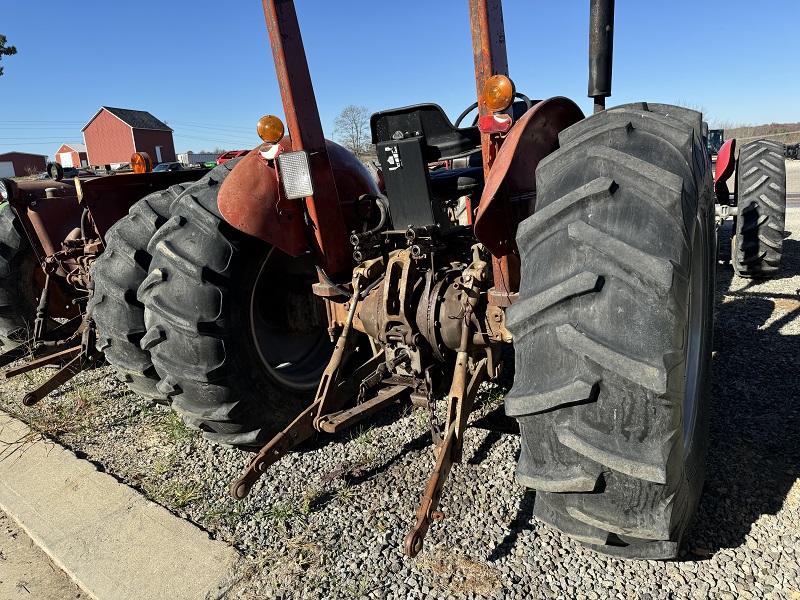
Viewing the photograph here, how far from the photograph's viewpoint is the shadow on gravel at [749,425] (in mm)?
2246

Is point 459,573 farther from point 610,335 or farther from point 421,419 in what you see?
point 421,419

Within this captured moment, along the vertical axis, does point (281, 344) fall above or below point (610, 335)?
below

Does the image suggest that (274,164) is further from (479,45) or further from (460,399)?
(460,399)

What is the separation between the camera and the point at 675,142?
67.7 inches

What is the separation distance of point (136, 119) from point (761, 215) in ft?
153

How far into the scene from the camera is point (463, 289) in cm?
247

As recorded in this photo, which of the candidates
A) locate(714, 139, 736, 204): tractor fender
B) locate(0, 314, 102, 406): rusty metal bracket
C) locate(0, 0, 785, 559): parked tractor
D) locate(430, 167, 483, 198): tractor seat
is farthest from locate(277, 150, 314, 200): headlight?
locate(714, 139, 736, 204): tractor fender

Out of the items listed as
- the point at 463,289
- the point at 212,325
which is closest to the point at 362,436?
the point at 212,325

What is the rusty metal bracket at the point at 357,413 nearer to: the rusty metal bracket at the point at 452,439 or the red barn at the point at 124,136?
the rusty metal bracket at the point at 452,439

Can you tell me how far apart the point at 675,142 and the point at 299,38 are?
175 cm

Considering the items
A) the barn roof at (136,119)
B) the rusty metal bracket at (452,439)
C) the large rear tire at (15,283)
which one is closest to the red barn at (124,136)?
the barn roof at (136,119)

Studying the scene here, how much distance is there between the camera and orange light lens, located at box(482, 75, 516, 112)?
2.11m

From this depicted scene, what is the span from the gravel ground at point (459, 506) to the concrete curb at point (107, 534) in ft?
0.34

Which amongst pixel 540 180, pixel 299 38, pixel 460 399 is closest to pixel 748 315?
pixel 460 399
